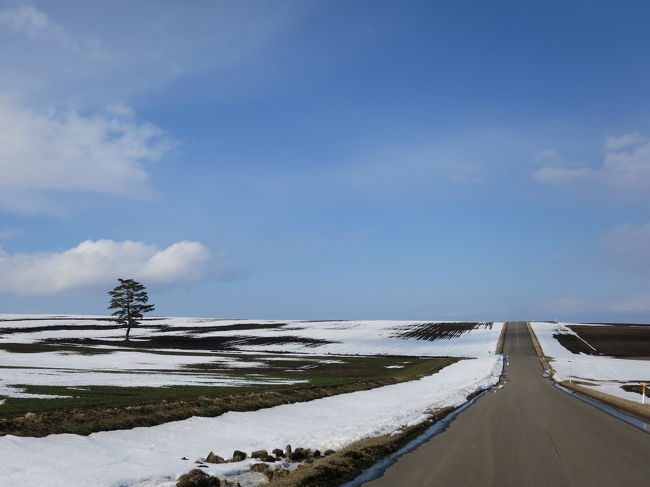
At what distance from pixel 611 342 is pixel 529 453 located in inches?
4142

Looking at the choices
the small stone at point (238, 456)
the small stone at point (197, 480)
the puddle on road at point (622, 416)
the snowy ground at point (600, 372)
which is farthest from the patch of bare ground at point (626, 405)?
the small stone at point (197, 480)

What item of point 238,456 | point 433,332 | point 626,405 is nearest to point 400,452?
point 238,456

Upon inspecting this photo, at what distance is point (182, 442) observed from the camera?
45.1 ft

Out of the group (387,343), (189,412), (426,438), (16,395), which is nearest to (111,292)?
(387,343)

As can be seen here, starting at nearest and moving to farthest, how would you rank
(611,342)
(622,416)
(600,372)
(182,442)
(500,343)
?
1. (182,442)
2. (622,416)
3. (600,372)
4. (500,343)
5. (611,342)

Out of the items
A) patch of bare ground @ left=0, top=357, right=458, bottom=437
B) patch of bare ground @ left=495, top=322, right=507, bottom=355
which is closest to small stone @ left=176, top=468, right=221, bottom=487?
patch of bare ground @ left=0, top=357, right=458, bottom=437

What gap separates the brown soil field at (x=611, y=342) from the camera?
279 ft

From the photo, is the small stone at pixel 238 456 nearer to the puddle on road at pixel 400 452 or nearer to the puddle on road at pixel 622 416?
the puddle on road at pixel 400 452

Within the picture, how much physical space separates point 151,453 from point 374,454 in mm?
5500

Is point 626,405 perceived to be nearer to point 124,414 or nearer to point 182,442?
point 182,442

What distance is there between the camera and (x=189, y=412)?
57.2 ft

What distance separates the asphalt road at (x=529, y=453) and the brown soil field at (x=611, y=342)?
75.3 meters

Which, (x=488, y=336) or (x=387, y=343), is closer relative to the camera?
(x=387, y=343)

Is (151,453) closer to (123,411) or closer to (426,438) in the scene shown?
(123,411)
